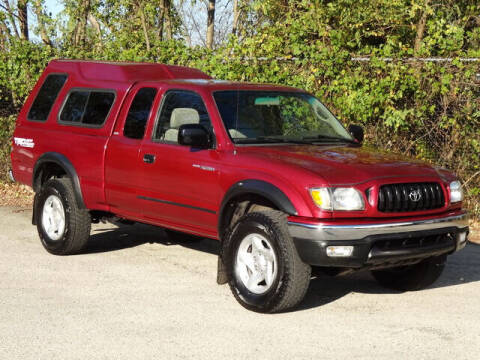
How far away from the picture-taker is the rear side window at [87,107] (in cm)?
834

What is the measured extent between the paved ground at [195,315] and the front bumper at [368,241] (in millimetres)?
477

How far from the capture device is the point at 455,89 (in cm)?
1022

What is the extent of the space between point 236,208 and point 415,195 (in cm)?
146

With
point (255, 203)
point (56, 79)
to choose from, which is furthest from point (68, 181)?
point (255, 203)

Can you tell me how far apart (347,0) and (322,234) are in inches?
287

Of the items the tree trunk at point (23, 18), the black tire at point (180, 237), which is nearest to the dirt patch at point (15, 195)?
the black tire at point (180, 237)

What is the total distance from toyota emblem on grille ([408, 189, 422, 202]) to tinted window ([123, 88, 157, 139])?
265 centimetres

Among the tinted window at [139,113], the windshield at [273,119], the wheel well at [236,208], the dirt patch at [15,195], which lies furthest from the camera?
the dirt patch at [15,195]

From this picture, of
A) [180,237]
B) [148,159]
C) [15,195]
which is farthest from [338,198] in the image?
[15,195]

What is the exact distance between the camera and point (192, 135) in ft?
22.4

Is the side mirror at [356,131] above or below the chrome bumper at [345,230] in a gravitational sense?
above

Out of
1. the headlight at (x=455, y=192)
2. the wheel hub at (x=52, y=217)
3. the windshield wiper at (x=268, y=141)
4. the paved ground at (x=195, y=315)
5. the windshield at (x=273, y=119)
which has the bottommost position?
the paved ground at (x=195, y=315)

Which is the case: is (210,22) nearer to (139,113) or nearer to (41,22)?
(41,22)

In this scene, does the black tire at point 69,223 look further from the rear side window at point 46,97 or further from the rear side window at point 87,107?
the rear side window at point 46,97
